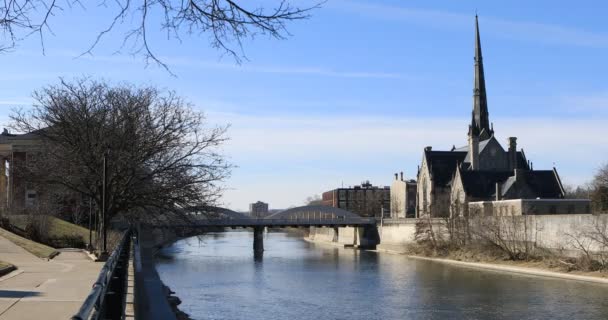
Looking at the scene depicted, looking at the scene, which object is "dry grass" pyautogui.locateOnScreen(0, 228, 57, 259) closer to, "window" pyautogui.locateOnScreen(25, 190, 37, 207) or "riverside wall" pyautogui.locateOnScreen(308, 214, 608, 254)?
"window" pyautogui.locateOnScreen(25, 190, 37, 207)

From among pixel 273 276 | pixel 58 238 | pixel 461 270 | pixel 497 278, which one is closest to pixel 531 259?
pixel 461 270

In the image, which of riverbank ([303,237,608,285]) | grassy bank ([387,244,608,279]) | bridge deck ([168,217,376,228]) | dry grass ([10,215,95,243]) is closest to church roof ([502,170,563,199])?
bridge deck ([168,217,376,228])

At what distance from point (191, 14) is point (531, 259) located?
57950 mm

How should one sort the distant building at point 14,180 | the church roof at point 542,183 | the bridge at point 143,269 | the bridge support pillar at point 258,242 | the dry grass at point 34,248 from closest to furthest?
the bridge at point 143,269 < the dry grass at point 34,248 < the distant building at point 14,180 < the bridge support pillar at point 258,242 < the church roof at point 542,183

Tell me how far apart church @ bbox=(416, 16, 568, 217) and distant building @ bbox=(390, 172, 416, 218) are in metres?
9.90

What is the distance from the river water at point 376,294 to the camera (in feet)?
99.0

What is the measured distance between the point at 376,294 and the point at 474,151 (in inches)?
2876

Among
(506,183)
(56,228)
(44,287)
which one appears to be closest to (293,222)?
(506,183)

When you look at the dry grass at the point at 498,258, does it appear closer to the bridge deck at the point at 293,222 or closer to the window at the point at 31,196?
the bridge deck at the point at 293,222

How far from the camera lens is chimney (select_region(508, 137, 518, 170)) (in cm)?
10600

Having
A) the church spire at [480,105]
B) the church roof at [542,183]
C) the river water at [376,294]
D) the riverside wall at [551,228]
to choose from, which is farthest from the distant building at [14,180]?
the church spire at [480,105]

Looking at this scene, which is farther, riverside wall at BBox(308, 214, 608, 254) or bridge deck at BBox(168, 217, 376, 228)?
bridge deck at BBox(168, 217, 376, 228)

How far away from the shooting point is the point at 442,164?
113m

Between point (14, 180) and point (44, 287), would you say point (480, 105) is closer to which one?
point (14, 180)
